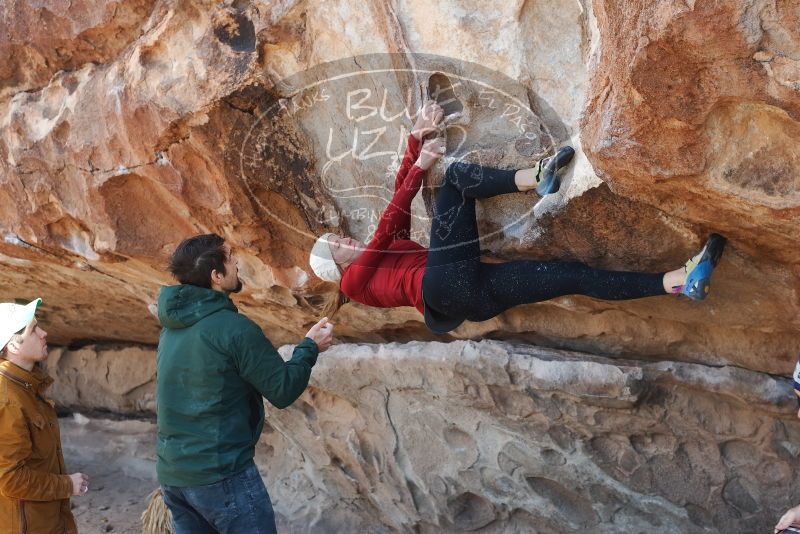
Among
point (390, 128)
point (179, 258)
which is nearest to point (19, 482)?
point (179, 258)

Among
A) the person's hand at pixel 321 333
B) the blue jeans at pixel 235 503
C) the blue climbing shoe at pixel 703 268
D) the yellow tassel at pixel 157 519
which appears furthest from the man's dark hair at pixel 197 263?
the yellow tassel at pixel 157 519

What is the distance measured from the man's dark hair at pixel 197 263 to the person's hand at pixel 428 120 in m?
0.68

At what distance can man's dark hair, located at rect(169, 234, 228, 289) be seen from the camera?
208cm

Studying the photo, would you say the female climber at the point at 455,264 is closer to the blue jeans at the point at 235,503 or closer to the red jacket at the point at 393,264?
the red jacket at the point at 393,264

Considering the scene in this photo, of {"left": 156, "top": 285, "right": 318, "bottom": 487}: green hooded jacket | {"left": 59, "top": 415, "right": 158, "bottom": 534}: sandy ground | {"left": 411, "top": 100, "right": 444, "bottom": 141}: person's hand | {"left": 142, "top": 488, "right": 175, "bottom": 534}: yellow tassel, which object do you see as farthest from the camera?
{"left": 59, "top": 415, "right": 158, "bottom": 534}: sandy ground

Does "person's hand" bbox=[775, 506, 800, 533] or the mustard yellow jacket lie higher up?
the mustard yellow jacket

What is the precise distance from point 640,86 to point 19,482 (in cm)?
204

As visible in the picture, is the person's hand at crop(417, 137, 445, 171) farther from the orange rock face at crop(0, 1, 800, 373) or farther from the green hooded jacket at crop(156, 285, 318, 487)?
the green hooded jacket at crop(156, 285, 318, 487)

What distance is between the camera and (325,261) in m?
2.60

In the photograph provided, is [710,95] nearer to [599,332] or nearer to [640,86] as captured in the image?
[640,86]

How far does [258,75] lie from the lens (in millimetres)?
2529

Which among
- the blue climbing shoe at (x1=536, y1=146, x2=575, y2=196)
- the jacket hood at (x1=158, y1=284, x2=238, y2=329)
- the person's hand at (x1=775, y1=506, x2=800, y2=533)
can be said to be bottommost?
the person's hand at (x1=775, y1=506, x2=800, y2=533)

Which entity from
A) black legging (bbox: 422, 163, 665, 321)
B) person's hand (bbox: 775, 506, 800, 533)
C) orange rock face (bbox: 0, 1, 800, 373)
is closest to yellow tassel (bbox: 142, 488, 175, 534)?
orange rock face (bbox: 0, 1, 800, 373)

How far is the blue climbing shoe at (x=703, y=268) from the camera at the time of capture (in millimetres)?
2043
